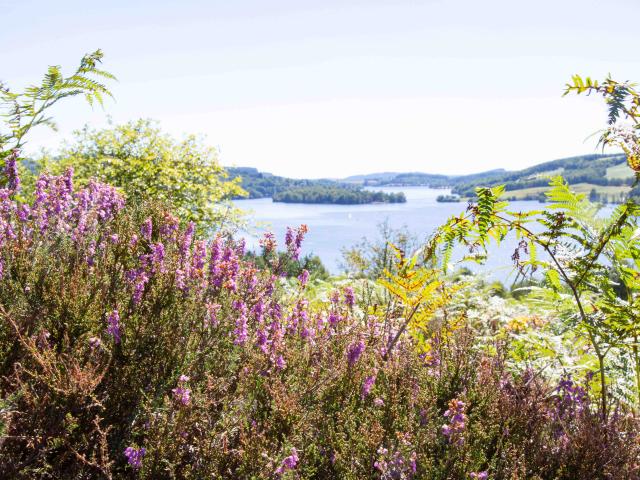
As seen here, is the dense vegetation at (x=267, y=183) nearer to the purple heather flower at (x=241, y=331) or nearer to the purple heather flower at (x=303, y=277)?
the purple heather flower at (x=303, y=277)

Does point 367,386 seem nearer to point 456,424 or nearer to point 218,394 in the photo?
point 456,424

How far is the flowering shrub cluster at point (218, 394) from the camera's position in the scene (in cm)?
160

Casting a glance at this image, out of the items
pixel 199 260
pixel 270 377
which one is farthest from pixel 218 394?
pixel 199 260

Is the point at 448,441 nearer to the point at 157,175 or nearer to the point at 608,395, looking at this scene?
the point at 608,395

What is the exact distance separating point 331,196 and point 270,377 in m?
68.0

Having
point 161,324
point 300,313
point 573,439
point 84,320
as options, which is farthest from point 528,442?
point 84,320

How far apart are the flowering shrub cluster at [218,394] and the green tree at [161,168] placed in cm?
896

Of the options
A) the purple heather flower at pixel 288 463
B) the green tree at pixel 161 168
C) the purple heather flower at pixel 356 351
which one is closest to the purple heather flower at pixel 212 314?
the purple heather flower at pixel 356 351

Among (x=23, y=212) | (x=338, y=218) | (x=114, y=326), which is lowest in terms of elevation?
(x=338, y=218)

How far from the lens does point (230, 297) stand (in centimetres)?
226

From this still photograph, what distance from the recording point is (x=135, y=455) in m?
1.54

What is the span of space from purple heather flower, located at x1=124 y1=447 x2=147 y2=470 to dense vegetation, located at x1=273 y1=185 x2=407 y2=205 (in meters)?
64.1

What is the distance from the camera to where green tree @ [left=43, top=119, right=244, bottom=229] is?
11.4m

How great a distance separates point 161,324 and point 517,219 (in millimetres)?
1603
